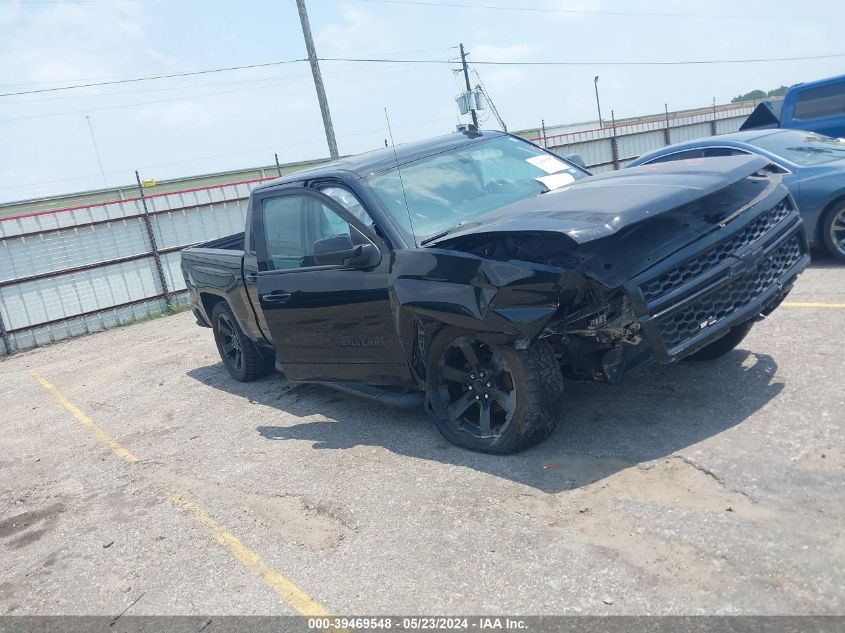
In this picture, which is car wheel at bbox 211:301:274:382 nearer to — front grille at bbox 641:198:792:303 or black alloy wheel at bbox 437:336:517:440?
black alloy wheel at bbox 437:336:517:440

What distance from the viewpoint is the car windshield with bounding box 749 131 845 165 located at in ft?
26.6

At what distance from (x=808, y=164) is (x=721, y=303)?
4.79 m

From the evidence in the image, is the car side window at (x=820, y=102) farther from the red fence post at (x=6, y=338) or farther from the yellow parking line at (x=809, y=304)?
the red fence post at (x=6, y=338)

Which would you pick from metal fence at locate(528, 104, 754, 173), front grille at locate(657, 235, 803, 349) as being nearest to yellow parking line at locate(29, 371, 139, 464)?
front grille at locate(657, 235, 803, 349)

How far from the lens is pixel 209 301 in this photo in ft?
25.7

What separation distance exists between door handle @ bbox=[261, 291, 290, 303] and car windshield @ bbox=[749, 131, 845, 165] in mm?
5625

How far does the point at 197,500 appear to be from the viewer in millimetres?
4984

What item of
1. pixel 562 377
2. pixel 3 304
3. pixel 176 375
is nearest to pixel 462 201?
pixel 562 377

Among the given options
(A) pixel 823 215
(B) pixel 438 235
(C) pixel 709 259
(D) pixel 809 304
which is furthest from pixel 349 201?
(A) pixel 823 215

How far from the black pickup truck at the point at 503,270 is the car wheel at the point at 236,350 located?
1.55 m

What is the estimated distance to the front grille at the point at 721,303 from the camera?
3928mm

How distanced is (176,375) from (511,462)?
18.2 ft

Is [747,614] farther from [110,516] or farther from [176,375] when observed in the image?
[176,375]

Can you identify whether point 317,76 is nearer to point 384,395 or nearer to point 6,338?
point 6,338
